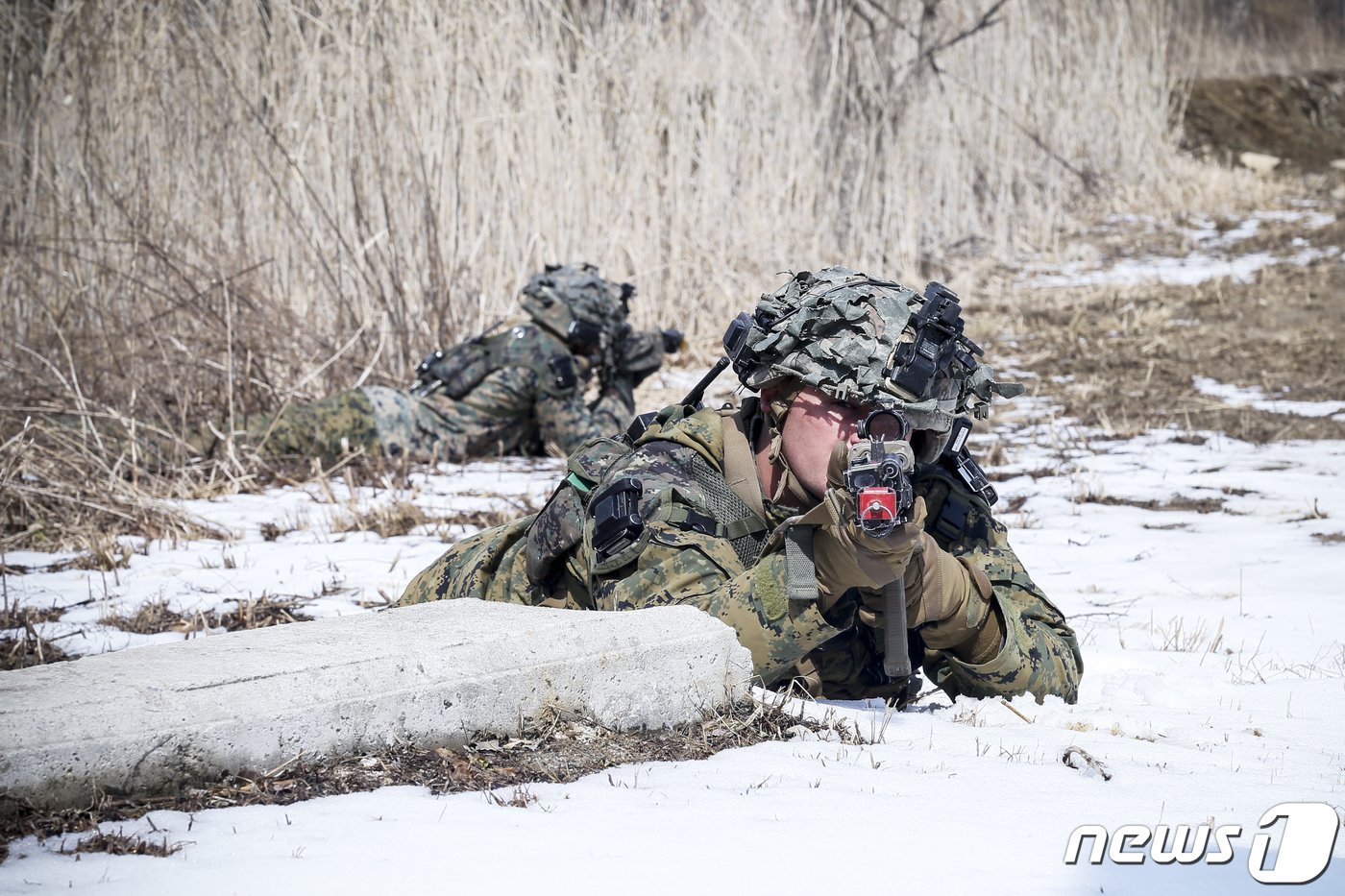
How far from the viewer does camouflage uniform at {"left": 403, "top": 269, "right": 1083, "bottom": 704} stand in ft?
8.25

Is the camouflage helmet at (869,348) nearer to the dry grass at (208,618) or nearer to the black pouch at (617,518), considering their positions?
the black pouch at (617,518)

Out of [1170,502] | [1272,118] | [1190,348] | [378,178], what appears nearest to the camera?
[1170,502]

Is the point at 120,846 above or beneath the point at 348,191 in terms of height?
beneath

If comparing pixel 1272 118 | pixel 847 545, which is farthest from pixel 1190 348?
pixel 1272 118

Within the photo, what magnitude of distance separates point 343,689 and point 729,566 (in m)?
0.86

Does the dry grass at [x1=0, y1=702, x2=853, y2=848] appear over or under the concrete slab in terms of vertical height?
under

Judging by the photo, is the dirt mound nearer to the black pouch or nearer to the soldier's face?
the soldier's face

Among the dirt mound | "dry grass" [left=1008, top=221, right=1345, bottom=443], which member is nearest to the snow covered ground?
"dry grass" [left=1008, top=221, right=1345, bottom=443]

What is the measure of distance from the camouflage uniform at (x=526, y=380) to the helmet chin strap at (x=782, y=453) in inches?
144

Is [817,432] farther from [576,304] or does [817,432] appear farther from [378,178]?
[378,178]

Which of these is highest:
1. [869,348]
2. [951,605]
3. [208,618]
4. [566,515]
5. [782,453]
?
[869,348]

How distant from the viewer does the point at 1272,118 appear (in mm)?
18500

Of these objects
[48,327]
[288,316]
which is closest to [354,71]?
[288,316]

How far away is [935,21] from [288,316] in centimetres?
623
